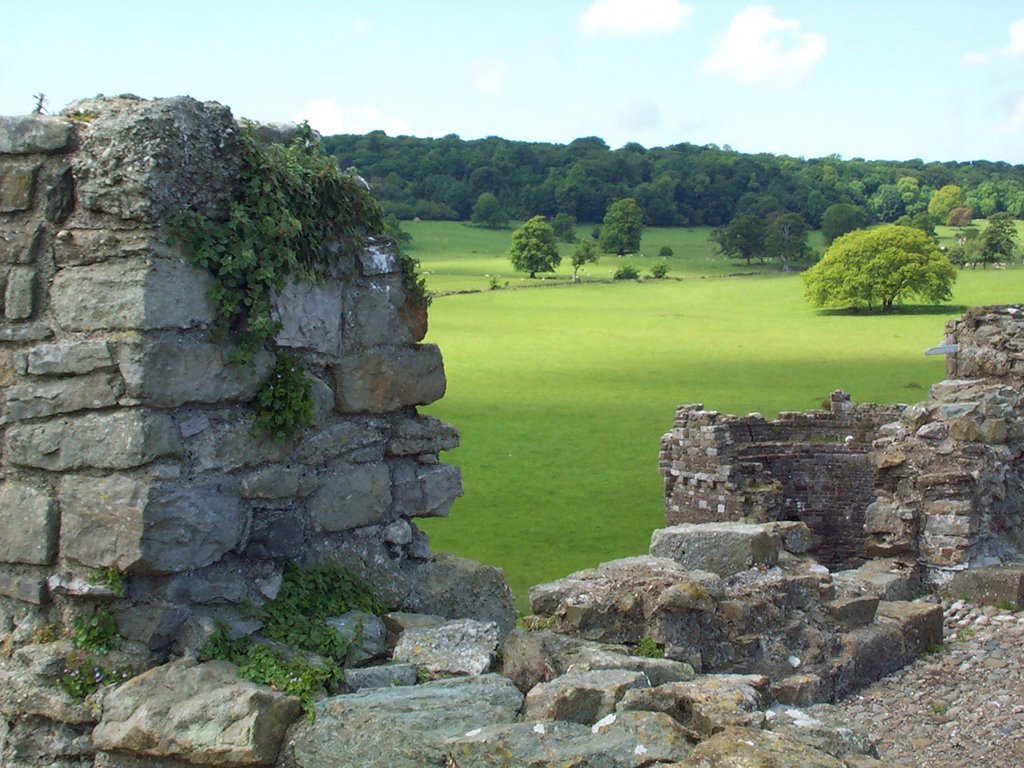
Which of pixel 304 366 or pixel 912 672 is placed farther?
pixel 912 672

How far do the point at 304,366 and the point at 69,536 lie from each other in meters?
1.18

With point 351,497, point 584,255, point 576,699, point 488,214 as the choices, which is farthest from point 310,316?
point 488,214

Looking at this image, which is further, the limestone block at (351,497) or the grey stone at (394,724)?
the limestone block at (351,497)

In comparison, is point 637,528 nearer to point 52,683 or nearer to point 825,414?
point 825,414

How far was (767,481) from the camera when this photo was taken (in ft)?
55.2

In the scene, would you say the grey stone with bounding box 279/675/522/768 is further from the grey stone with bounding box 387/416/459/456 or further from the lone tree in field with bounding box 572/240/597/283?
the lone tree in field with bounding box 572/240/597/283

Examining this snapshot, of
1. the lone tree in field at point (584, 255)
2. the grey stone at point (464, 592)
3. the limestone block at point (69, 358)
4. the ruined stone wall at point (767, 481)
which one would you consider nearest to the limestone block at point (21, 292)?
the limestone block at point (69, 358)

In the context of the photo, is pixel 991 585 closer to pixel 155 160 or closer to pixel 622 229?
pixel 155 160

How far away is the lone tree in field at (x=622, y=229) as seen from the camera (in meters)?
82.5

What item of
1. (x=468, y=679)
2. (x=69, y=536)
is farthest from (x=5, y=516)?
(x=468, y=679)

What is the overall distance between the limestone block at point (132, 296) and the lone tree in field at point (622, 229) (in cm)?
7882

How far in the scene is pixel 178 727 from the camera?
4168 millimetres

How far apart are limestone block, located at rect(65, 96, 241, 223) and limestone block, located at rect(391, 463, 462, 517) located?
5.16 feet

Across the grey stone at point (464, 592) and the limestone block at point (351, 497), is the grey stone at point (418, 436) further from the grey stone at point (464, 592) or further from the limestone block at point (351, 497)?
the grey stone at point (464, 592)
